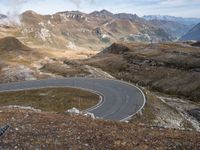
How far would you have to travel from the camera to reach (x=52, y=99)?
82.4m

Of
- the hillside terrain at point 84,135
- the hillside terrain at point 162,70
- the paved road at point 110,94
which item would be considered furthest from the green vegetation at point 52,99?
the hillside terrain at point 84,135

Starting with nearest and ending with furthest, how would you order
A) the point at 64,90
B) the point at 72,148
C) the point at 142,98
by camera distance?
the point at 72,148 → the point at 142,98 → the point at 64,90

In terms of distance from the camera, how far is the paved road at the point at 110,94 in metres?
68.4

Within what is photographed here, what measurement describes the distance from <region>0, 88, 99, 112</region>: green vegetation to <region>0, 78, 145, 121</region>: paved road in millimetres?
3454

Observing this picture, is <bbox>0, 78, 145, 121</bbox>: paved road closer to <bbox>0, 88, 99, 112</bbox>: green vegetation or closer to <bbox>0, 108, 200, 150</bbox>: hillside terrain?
<bbox>0, 88, 99, 112</bbox>: green vegetation

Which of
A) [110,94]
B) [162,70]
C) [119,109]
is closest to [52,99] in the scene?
[110,94]

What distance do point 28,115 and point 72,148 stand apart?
950cm

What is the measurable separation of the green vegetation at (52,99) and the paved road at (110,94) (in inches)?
136

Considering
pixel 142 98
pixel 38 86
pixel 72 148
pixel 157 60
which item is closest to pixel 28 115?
pixel 72 148

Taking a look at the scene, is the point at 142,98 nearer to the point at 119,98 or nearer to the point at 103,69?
the point at 119,98

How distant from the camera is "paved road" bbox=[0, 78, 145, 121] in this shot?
6844 cm

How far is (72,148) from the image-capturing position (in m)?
Result: 22.6

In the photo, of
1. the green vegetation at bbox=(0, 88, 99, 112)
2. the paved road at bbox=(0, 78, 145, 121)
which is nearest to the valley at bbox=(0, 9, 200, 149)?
the green vegetation at bbox=(0, 88, 99, 112)

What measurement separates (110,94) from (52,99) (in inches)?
529
